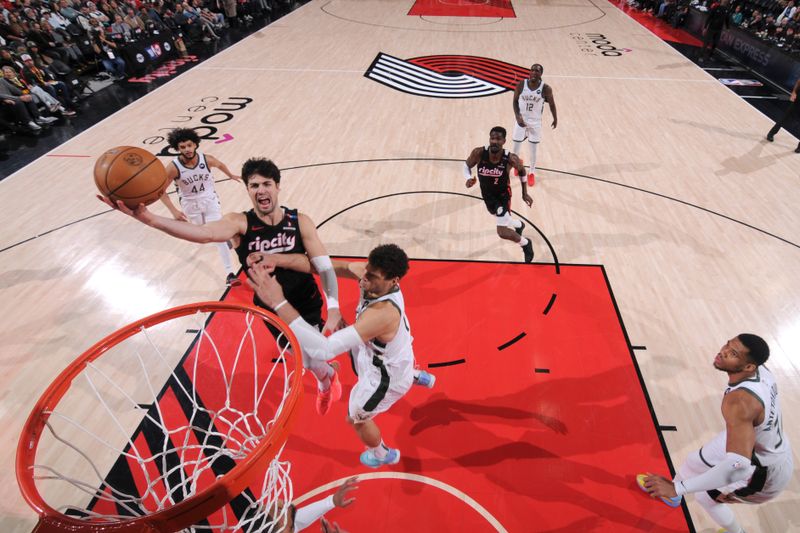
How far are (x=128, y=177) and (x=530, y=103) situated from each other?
549cm

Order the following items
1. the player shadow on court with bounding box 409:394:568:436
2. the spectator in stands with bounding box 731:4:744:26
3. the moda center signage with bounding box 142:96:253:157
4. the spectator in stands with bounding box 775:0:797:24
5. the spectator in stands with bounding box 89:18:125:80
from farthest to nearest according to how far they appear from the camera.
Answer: the spectator in stands with bounding box 731:4:744:26, the spectator in stands with bounding box 775:0:797:24, the spectator in stands with bounding box 89:18:125:80, the moda center signage with bounding box 142:96:253:157, the player shadow on court with bounding box 409:394:568:436

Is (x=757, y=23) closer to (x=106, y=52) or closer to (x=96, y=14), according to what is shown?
(x=106, y=52)

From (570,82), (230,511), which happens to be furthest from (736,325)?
(570,82)

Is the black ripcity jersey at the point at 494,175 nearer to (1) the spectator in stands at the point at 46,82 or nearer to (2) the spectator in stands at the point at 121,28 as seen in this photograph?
(1) the spectator in stands at the point at 46,82

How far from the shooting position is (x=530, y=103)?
6.71 metres

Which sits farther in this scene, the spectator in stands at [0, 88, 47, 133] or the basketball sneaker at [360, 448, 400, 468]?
the spectator in stands at [0, 88, 47, 133]

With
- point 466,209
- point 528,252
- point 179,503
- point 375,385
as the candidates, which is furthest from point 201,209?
point 179,503

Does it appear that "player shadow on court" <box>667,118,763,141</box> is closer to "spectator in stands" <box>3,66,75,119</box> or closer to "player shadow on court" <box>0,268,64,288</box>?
"player shadow on court" <box>0,268,64,288</box>

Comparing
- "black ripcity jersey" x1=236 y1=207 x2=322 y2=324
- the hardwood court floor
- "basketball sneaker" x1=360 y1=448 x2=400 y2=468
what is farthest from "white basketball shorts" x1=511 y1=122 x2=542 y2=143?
"basketball sneaker" x1=360 y1=448 x2=400 y2=468

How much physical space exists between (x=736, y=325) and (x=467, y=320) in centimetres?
266

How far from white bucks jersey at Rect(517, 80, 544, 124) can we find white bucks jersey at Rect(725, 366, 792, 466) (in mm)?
4972

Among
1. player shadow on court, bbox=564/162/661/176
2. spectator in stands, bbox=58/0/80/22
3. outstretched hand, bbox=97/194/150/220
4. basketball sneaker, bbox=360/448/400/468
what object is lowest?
basketball sneaker, bbox=360/448/400/468

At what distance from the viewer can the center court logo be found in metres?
12.9

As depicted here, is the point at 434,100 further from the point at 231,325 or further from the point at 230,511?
the point at 230,511
